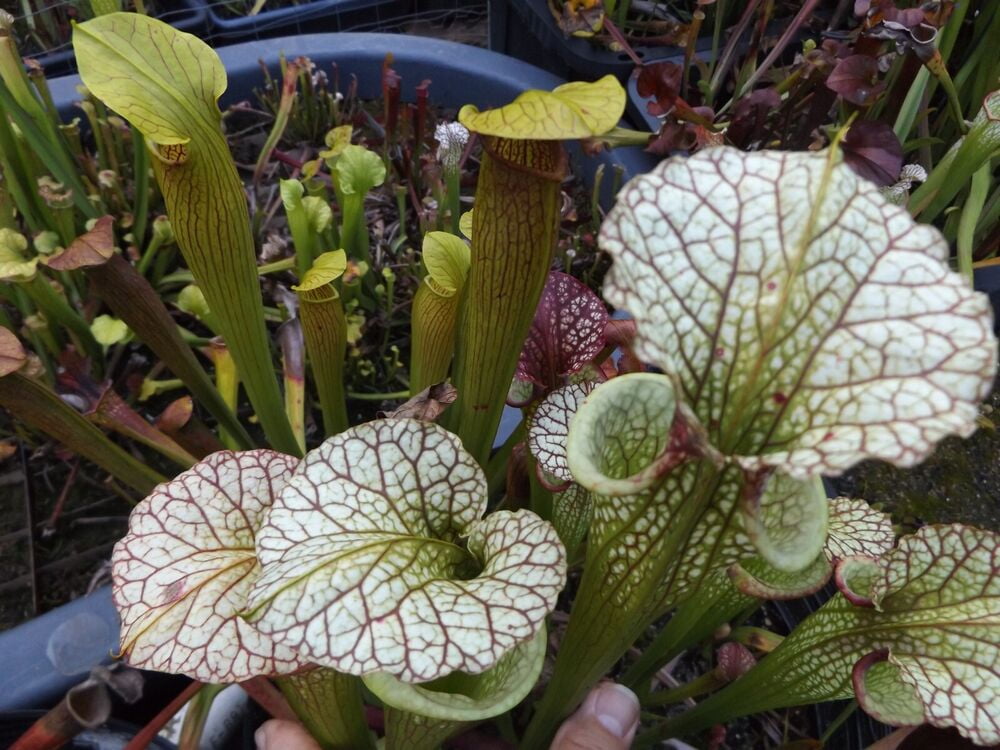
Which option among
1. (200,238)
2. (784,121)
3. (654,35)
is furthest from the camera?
(654,35)

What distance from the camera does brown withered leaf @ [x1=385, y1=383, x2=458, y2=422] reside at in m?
0.70

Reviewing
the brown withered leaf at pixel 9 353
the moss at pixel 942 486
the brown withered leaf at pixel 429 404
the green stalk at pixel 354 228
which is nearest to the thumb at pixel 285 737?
the brown withered leaf at pixel 429 404

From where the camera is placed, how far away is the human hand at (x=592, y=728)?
27.5 inches

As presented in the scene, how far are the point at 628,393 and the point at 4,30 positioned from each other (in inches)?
49.7

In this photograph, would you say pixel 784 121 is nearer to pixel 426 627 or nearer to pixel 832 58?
pixel 832 58

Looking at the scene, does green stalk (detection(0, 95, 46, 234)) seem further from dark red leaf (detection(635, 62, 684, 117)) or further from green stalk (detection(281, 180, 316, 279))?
dark red leaf (detection(635, 62, 684, 117))

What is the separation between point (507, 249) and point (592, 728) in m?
0.50

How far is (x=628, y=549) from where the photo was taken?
0.53 m

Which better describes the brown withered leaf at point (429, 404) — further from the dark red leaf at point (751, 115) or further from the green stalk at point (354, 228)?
the dark red leaf at point (751, 115)

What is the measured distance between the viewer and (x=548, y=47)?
1.93 metres

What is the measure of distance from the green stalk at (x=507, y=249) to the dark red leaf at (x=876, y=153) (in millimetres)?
829

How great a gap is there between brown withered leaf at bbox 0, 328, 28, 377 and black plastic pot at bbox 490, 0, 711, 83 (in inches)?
60.5

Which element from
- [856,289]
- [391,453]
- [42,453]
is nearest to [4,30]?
[42,453]

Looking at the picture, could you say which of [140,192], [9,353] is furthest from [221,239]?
[140,192]
